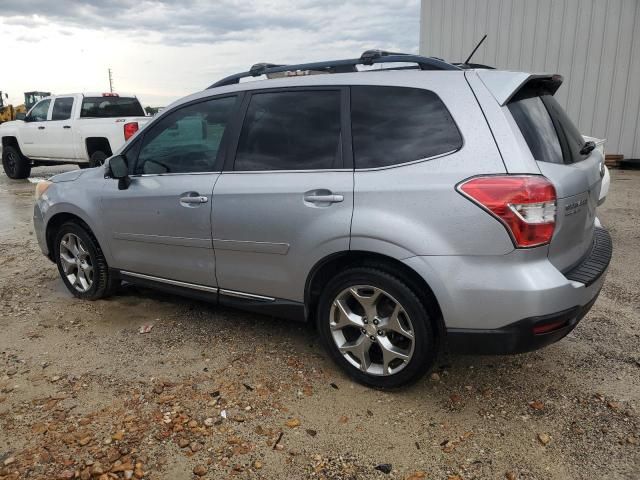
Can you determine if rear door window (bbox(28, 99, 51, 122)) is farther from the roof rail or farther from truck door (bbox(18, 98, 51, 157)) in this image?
the roof rail

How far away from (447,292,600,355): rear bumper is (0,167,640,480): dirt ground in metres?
0.42

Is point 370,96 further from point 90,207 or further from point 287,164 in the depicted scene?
point 90,207

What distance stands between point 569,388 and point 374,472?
134 centimetres

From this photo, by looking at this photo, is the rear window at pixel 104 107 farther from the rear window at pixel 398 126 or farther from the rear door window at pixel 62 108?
the rear window at pixel 398 126

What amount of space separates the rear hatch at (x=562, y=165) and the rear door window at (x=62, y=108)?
35.4ft

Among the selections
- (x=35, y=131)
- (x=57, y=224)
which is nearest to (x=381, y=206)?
(x=57, y=224)

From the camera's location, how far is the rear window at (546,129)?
2643 mm

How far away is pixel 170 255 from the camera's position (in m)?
3.73

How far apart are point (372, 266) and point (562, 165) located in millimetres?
1079

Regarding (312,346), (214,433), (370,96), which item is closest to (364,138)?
(370,96)

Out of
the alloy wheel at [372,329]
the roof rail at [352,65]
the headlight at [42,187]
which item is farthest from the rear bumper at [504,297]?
the headlight at [42,187]

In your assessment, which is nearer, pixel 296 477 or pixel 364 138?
pixel 296 477

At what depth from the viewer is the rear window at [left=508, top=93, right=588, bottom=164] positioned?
2.64m

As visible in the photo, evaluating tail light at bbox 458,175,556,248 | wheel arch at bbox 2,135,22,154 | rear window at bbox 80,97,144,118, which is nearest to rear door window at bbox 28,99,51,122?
wheel arch at bbox 2,135,22,154
